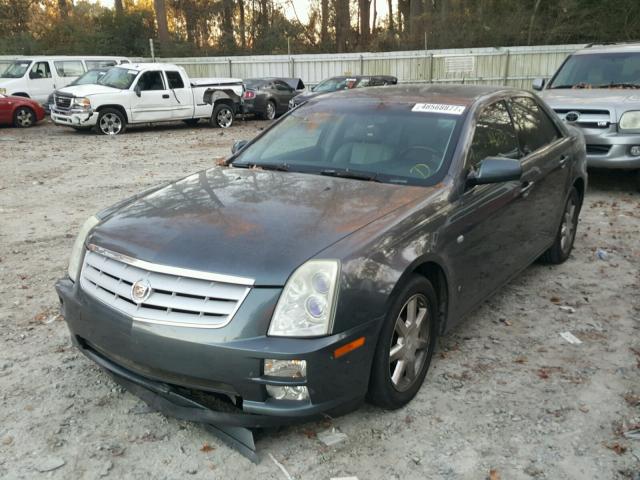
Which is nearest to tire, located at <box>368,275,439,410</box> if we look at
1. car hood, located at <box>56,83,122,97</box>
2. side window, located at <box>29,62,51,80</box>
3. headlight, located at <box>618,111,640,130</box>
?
headlight, located at <box>618,111,640,130</box>

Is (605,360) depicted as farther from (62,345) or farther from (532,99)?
(62,345)

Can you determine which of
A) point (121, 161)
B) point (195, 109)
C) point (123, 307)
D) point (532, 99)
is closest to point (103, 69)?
point (195, 109)

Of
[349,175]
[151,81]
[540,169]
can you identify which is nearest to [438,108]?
[349,175]

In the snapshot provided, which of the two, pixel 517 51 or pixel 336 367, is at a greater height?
pixel 517 51

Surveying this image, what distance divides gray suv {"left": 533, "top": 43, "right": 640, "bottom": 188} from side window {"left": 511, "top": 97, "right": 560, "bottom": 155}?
312 cm

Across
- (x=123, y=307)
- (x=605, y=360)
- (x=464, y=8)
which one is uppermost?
(x=464, y=8)

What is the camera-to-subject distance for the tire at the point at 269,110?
65.5 ft

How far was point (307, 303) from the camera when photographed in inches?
104

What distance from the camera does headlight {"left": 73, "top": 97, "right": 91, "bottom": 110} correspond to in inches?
588

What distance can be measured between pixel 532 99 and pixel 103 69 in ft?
48.4

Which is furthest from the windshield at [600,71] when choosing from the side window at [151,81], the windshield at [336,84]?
the side window at [151,81]

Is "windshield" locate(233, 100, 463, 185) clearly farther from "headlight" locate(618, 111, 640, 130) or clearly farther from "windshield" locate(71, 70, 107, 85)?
"windshield" locate(71, 70, 107, 85)

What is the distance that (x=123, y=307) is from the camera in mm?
2832

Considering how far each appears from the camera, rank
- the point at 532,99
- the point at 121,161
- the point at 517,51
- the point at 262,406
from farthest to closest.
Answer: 1. the point at 517,51
2. the point at 121,161
3. the point at 532,99
4. the point at 262,406
